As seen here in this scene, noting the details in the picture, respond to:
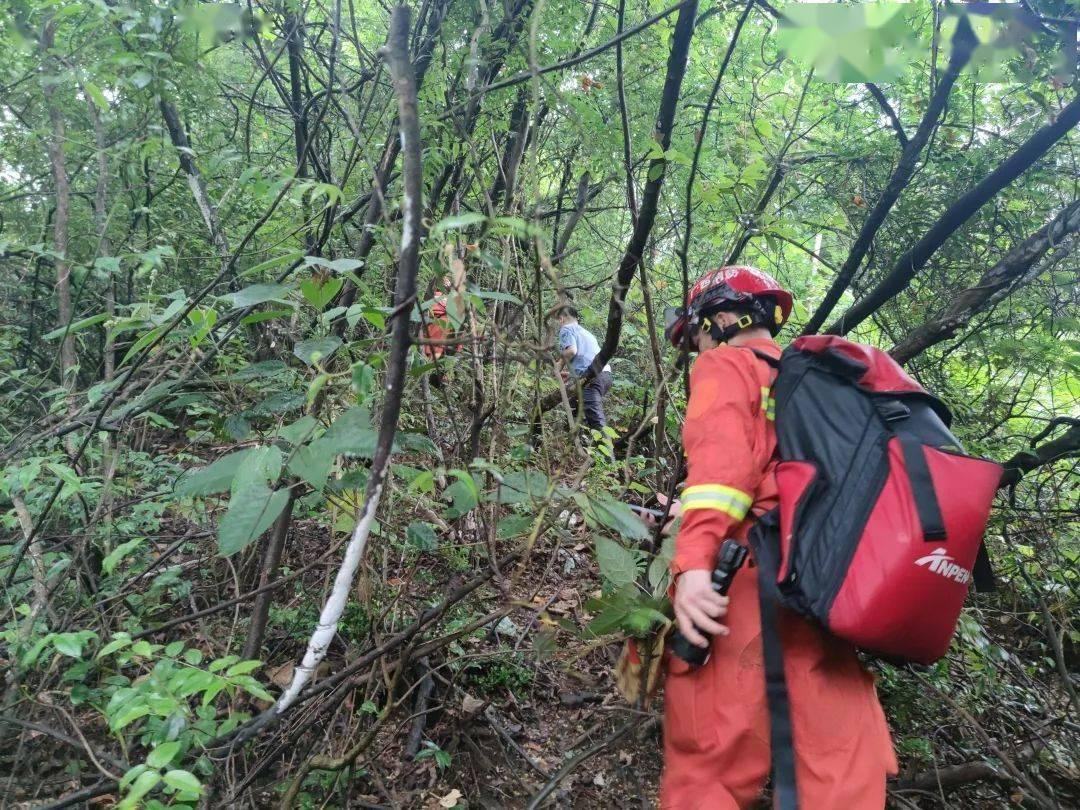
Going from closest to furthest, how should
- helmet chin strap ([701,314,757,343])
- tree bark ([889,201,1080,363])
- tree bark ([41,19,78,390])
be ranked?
helmet chin strap ([701,314,757,343])
tree bark ([889,201,1080,363])
tree bark ([41,19,78,390])

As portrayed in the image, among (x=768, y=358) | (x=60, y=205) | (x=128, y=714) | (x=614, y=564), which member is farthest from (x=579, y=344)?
(x=128, y=714)

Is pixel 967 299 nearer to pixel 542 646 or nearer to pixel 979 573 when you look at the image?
pixel 979 573

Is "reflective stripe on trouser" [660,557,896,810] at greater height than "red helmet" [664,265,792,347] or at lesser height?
lesser

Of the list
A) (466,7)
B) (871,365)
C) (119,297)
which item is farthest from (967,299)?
(119,297)

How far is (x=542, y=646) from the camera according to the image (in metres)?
2.04

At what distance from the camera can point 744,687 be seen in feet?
6.04

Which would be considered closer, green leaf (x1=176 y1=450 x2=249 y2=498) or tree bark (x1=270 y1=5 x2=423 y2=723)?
tree bark (x1=270 y1=5 x2=423 y2=723)

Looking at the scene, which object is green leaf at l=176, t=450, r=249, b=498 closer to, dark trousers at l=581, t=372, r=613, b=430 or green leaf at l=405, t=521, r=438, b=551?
green leaf at l=405, t=521, r=438, b=551

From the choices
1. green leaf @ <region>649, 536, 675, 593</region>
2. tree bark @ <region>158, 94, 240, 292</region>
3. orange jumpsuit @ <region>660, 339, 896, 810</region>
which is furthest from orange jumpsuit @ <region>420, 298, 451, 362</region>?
tree bark @ <region>158, 94, 240, 292</region>

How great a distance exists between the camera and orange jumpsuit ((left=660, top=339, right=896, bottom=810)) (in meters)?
1.79

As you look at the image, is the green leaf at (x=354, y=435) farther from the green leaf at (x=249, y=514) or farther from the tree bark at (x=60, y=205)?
the tree bark at (x=60, y=205)

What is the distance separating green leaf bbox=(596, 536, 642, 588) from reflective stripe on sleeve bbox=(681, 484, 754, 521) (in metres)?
0.26

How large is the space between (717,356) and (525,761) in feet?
6.71

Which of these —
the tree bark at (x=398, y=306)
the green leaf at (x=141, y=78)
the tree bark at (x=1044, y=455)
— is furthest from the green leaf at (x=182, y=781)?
the tree bark at (x=1044, y=455)
